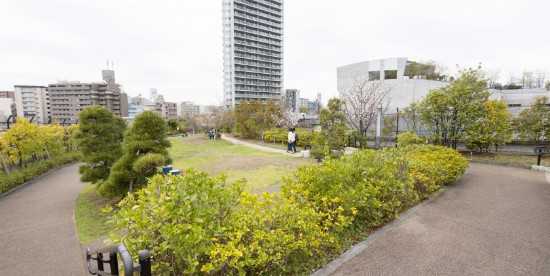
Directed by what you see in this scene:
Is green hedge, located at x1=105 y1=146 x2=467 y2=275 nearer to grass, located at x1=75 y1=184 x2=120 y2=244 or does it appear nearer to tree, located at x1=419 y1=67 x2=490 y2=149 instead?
grass, located at x1=75 y1=184 x2=120 y2=244

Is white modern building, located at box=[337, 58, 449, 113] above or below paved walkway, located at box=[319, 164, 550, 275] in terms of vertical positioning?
above

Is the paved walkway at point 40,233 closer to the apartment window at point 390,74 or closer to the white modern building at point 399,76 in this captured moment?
the white modern building at point 399,76

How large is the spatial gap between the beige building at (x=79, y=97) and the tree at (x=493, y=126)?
67271mm

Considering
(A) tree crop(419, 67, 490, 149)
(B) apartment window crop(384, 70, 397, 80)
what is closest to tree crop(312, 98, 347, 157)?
(A) tree crop(419, 67, 490, 149)

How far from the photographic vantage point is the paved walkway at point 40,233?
13.5ft

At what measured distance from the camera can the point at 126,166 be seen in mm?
6594

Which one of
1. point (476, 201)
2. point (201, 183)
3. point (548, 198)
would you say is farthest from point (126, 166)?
point (548, 198)

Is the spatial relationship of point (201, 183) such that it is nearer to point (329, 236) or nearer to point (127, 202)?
point (127, 202)

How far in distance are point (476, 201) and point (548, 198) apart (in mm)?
1809

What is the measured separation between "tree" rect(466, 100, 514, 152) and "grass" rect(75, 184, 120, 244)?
14.2m

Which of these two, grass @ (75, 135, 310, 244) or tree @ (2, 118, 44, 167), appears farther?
tree @ (2, 118, 44, 167)

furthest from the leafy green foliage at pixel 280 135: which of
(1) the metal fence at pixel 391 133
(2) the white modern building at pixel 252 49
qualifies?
(2) the white modern building at pixel 252 49

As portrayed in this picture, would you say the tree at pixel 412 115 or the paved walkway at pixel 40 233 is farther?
the tree at pixel 412 115

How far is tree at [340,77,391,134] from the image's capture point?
1497 centimetres
